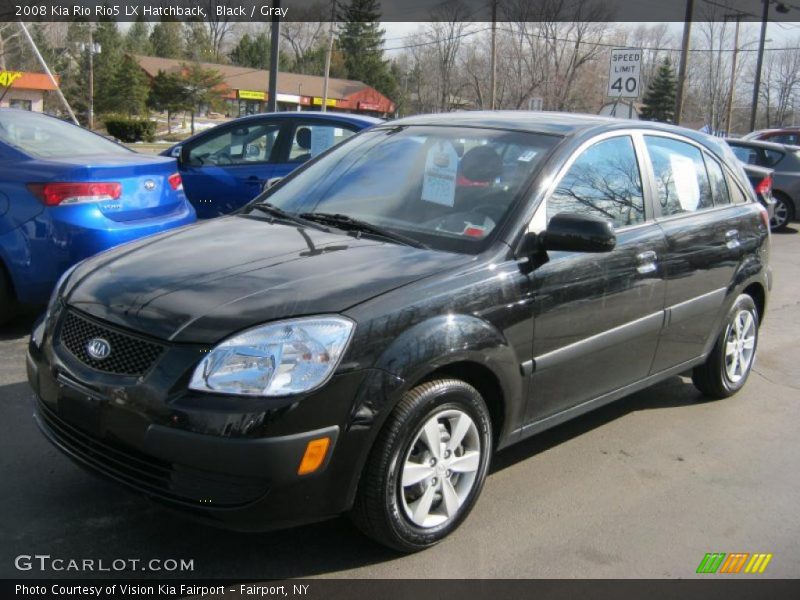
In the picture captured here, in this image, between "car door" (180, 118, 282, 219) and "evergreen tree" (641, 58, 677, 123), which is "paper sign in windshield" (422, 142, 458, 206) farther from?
"evergreen tree" (641, 58, 677, 123)

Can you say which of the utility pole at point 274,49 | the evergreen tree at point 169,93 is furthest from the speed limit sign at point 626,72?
the evergreen tree at point 169,93

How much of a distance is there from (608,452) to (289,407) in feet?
7.55

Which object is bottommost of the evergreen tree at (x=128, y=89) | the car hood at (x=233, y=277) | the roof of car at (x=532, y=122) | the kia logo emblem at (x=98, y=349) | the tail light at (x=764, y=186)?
the kia logo emblem at (x=98, y=349)

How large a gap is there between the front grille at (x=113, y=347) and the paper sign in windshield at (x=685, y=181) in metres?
3.17

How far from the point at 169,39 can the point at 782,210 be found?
3117 inches

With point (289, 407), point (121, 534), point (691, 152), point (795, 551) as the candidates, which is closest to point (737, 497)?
point (795, 551)

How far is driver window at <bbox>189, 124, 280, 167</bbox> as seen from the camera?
830 centimetres

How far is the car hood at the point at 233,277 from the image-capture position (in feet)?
9.09

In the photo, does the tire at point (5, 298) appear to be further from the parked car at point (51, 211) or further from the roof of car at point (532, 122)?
the roof of car at point (532, 122)

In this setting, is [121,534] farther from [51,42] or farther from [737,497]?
[51,42]

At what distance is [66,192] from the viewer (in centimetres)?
525

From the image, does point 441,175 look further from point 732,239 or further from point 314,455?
point 732,239

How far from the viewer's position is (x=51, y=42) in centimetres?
5828

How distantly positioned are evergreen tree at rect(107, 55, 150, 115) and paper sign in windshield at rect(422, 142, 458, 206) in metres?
58.0
